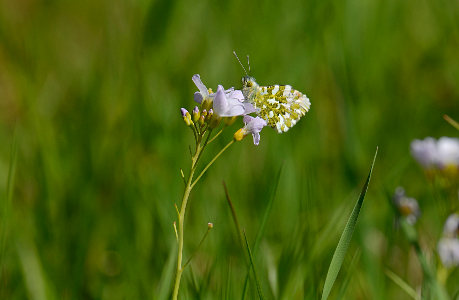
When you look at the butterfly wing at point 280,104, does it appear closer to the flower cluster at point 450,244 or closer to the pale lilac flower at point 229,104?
the pale lilac flower at point 229,104

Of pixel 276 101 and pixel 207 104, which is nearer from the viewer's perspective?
pixel 207 104

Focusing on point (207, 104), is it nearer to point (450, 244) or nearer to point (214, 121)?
point (214, 121)

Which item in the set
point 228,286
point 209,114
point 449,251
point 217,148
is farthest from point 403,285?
point 217,148

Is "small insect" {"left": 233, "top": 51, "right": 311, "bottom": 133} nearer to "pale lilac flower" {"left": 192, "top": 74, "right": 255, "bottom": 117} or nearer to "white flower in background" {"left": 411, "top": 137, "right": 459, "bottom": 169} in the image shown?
"pale lilac flower" {"left": 192, "top": 74, "right": 255, "bottom": 117}

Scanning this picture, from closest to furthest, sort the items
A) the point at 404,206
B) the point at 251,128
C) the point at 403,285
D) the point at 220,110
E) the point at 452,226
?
the point at 220,110 → the point at 251,128 → the point at 403,285 → the point at 452,226 → the point at 404,206

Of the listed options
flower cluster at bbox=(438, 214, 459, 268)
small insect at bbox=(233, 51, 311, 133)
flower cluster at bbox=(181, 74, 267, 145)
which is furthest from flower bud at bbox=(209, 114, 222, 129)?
flower cluster at bbox=(438, 214, 459, 268)

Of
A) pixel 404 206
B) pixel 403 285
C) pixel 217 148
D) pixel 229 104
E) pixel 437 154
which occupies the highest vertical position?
pixel 229 104

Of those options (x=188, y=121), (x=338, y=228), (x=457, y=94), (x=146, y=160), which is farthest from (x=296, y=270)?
(x=457, y=94)
